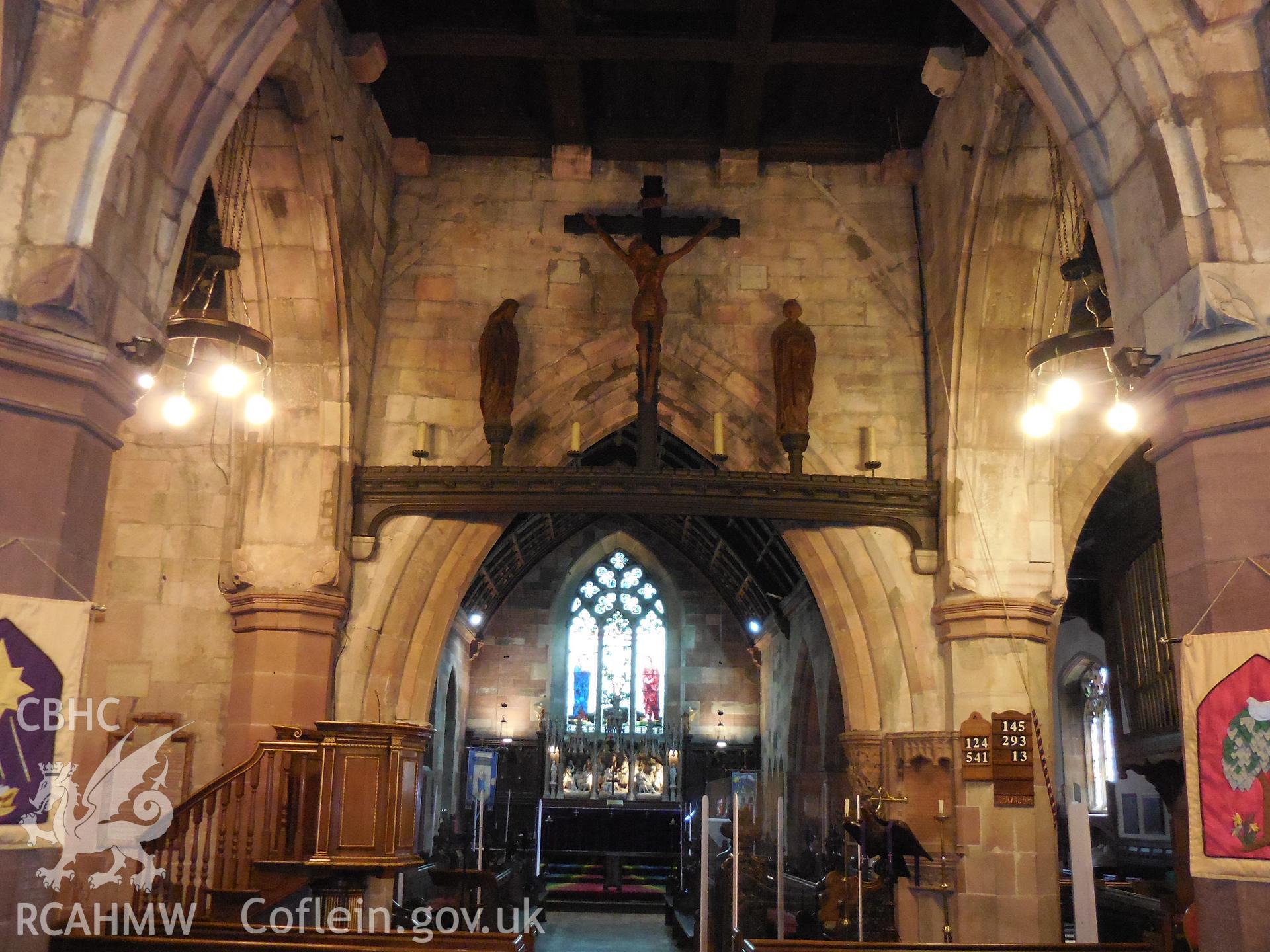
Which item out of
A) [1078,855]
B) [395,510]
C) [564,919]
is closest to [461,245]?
[395,510]

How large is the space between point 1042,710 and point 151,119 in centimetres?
616

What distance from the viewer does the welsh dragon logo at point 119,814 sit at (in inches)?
235

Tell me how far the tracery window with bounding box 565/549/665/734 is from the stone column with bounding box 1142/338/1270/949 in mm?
14903

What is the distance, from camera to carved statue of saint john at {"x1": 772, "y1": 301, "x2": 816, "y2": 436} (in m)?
8.12

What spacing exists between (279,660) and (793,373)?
3.95 m

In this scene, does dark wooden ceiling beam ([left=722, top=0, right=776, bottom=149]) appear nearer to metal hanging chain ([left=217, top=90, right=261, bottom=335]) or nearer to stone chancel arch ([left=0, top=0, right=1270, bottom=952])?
stone chancel arch ([left=0, top=0, right=1270, bottom=952])

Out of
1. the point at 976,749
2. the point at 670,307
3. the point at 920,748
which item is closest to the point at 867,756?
the point at 920,748

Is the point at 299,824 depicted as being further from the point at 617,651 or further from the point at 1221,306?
the point at 617,651

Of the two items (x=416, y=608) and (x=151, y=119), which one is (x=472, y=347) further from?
(x=151, y=119)

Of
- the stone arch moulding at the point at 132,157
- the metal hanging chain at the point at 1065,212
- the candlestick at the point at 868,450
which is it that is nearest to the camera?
the stone arch moulding at the point at 132,157

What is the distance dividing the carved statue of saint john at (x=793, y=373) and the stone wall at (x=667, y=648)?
35.6 feet

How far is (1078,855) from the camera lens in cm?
526

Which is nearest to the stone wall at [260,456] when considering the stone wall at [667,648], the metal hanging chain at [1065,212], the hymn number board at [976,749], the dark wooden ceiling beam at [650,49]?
the dark wooden ceiling beam at [650,49]

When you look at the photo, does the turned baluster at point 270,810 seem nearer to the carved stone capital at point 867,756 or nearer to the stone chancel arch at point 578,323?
the stone chancel arch at point 578,323
